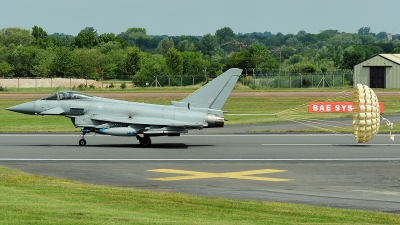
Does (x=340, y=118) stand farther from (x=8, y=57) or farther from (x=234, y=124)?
(x=8, y=57)

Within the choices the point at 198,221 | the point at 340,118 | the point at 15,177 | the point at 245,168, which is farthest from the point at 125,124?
the point at 340,118

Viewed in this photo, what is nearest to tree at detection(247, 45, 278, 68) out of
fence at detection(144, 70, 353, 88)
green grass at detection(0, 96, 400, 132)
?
fence at detection(144, 70, 353, 88)

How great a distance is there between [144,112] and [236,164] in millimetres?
7167

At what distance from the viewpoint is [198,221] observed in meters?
13.8

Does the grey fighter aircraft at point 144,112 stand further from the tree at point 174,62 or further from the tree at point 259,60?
the tree at point 259,60

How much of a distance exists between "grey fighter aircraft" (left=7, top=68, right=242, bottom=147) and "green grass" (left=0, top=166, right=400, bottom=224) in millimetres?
12190

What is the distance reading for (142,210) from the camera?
1538cm

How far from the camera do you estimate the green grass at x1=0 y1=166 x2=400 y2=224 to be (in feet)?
44.7

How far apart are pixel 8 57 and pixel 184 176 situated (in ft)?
365

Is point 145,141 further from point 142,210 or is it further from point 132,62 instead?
point 132,62

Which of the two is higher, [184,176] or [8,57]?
[8,57]

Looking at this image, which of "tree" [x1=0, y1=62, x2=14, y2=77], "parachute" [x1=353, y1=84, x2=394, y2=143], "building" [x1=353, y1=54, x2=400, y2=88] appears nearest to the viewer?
"parachute" [x1=353, y1=84, x2=394, y2=143]

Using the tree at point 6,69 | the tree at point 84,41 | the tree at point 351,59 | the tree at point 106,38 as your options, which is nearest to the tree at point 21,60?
the tree at point 6,69

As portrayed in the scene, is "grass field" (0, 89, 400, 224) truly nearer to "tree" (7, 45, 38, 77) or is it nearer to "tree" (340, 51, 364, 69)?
"tree" (7, 45, 38, 77)
